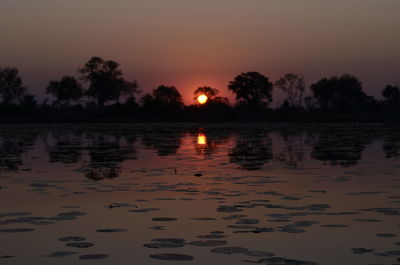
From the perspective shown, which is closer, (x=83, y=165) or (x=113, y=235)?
(x=113, y=235)

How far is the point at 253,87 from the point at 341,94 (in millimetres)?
21366

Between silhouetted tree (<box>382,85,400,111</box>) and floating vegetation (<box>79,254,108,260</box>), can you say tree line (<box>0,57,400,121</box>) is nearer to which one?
silhouetted tree (<box>382,85,400,111</box>)

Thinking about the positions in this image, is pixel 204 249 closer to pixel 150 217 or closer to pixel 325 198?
pixel 150 217

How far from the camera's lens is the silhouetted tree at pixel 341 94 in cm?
13662

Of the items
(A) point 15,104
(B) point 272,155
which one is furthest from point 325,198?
(A) point 15,104

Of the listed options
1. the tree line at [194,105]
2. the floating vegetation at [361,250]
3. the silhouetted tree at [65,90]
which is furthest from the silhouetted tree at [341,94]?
the floating vegetation at [361,250]

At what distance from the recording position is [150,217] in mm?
9297

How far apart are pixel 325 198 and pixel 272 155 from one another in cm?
1191

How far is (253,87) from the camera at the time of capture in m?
138

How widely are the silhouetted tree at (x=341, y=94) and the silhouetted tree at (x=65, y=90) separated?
192 ft

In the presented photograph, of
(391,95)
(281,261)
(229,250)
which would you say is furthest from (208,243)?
(391,95)

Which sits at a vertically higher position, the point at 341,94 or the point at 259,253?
the point at 341,94

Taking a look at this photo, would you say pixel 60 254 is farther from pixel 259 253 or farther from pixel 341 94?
pixel 341 94

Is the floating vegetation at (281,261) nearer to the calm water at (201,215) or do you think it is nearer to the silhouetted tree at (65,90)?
the calm water at (201,215)
